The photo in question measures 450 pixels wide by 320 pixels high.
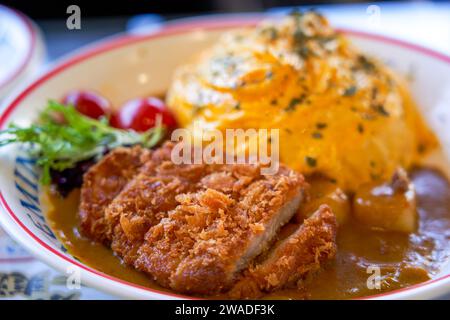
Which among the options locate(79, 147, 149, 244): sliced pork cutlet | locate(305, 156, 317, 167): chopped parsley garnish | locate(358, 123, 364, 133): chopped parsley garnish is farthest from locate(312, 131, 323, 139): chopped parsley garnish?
locate(79, 147, 149, 244): sliced pork cutlet

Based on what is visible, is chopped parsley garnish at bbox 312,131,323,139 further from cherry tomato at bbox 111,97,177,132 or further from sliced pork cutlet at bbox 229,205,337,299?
cherry tomato at bbox 111,97,177,132

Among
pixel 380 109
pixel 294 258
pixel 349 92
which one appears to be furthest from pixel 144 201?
pixel 380 109

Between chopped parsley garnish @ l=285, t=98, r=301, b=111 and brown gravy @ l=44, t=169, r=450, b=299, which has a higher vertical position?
chopped parsley garnish @ l=285, t=98, r=301, b=111

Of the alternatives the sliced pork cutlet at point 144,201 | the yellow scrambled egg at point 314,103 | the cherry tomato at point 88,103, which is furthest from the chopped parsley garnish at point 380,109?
the cherry tomato at point 88,103

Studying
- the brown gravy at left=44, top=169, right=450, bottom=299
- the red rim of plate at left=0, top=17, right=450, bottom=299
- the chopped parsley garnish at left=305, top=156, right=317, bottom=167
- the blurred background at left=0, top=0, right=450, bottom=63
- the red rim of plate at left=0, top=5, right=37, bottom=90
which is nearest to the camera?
the brown gravy at left=44, top=169, right=450, bottom=299

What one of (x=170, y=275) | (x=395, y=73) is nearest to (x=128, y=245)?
(x=170, y=275)

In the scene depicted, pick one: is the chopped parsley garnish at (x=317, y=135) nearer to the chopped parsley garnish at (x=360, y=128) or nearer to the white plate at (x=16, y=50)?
the chopped parsley garnish at (x=360, y=128)
